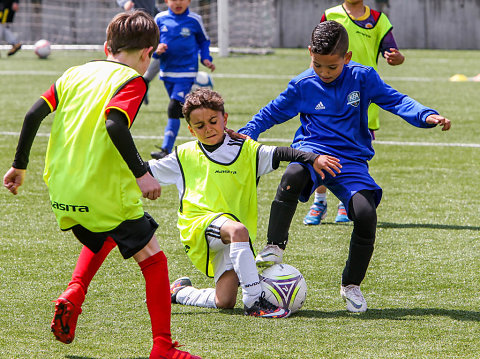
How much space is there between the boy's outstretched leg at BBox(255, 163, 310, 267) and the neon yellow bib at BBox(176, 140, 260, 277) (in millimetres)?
222

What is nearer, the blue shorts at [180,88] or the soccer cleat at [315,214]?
the soccer cleat at [315,214]

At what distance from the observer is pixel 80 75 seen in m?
3.50

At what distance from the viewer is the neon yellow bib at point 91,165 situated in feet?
11.0

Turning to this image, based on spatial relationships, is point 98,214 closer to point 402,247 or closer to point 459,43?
point 402,247

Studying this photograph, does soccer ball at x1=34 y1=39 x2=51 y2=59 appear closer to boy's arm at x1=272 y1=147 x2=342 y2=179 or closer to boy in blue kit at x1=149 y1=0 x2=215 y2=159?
boy in blue kit at x1=149 y1=0 x2=215 y2=159

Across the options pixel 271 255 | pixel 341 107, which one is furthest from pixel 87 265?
pixel 341 107

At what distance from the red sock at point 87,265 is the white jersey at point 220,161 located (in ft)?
1.85

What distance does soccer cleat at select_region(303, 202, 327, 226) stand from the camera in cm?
619

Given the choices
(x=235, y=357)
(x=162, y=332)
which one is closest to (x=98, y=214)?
(x=162, y=332)

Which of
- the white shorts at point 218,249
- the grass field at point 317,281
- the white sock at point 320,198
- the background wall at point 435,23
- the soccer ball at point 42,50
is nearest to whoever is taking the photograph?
the grass field at point 317,281

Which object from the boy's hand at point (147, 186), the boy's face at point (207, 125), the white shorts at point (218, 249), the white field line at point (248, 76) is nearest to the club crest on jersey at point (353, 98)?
the boy's face at point (207, 125)

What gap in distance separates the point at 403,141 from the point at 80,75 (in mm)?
6923

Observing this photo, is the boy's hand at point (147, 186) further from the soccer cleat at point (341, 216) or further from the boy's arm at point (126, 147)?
the soccer cleat at point (341, 216)

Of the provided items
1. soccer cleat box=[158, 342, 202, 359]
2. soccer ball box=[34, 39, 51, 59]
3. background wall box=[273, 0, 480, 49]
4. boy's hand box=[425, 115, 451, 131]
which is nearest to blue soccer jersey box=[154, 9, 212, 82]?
boy's hand box=[425, 115, 451, 131]
